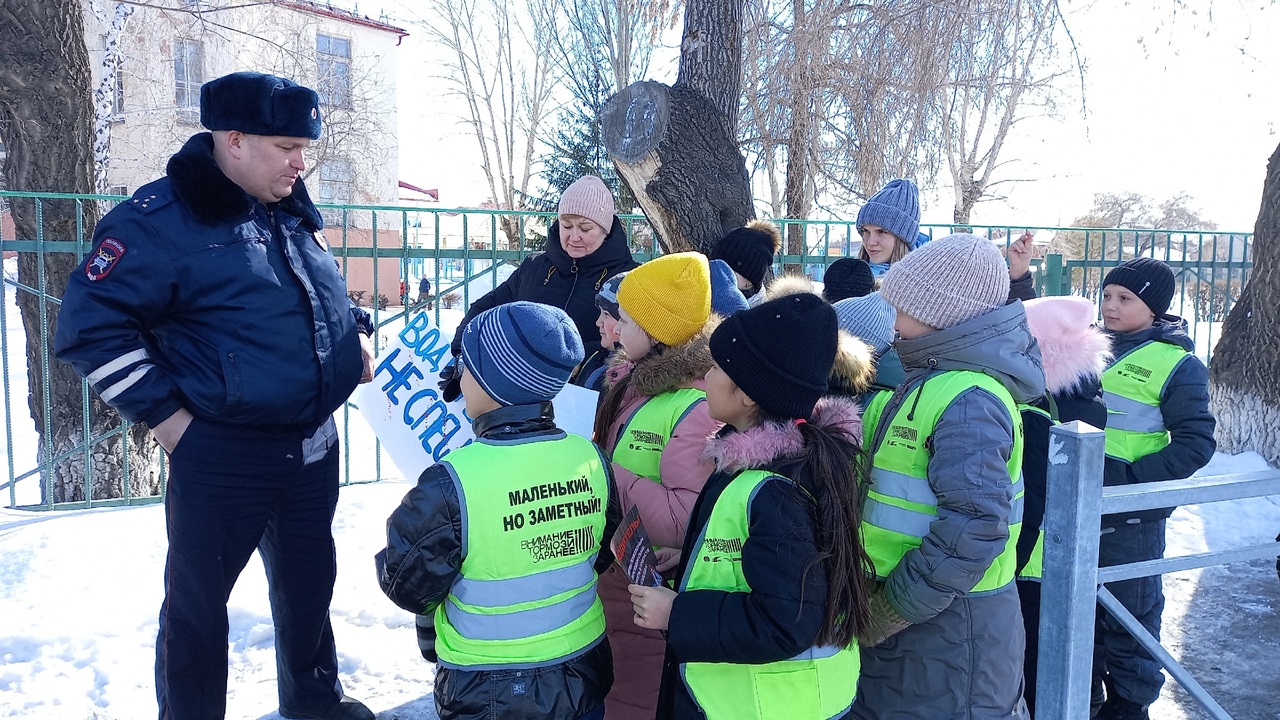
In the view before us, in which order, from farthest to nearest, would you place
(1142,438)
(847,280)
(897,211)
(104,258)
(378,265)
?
(378,265)
(897,211)
(847,280)
(1142,438)
(104,258)

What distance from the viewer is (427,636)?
189 centimetres

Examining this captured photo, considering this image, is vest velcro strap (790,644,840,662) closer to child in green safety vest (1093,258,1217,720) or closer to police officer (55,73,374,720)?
police officer (55,73,374,720)

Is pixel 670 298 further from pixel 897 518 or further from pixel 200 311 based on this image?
pixel 200 311

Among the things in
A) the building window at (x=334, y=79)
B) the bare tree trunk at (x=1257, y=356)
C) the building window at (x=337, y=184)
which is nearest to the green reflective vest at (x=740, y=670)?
the bare tree trunk at (x=1257, y=356)

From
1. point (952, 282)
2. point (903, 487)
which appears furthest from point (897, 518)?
point (952, 282)

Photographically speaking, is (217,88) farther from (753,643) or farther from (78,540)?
(78,540)

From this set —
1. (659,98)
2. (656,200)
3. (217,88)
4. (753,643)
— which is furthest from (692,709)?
(659,98)

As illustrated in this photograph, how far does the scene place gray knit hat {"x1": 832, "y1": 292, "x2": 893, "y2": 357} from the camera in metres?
2.66

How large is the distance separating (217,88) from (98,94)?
30.8 ft

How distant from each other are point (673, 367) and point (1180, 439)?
207 centimetres

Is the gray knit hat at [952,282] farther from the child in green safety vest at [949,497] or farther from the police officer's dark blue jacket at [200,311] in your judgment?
the police officer's dark blue jacket at [200,311]

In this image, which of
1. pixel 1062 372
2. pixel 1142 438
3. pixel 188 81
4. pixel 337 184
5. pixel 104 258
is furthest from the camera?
pixel 337 184

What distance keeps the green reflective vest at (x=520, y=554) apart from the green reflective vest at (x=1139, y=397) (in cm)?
235

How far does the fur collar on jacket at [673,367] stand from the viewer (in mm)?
2217
